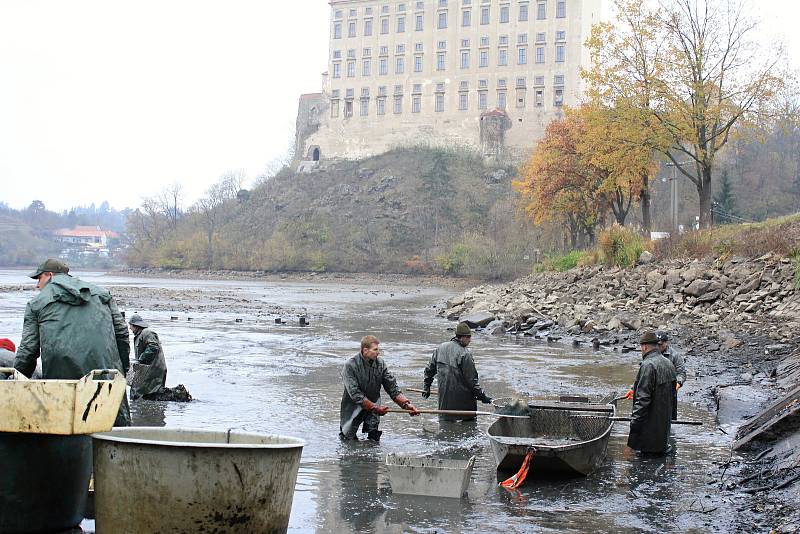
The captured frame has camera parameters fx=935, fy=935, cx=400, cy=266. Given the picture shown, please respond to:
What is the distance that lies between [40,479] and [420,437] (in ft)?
23.3

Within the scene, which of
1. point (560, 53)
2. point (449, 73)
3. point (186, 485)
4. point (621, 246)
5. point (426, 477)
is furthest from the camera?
point (449, 73)

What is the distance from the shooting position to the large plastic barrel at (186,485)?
22.8 ft

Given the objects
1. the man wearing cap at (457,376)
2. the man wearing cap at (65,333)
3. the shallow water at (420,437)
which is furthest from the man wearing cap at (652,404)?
the man wearing cap at (65,333)

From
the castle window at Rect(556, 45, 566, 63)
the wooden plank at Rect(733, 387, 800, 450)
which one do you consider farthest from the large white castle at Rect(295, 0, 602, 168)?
the wooden plank at Rect(733, 387, 800, 450)

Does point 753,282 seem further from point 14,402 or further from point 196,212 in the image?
point 196,212

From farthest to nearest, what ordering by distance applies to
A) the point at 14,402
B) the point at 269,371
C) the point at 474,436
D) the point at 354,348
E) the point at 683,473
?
the point at 354,348
the point at 269,371
the point at 474,436
the point at 683,473
the point at 14,402

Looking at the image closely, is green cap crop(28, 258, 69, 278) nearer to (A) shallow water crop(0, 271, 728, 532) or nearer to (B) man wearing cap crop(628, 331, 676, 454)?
(A) shallow water crop(0, 271, 728, 532)

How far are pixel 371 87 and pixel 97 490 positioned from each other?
114536 mm

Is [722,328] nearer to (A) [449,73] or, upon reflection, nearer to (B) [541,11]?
(B) [541,11]

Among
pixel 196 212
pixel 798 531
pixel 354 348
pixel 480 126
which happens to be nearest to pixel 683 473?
pixel 798 531

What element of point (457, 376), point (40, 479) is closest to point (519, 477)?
point (457, 376)

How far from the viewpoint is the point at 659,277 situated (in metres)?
34.6

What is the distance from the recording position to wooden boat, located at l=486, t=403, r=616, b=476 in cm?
1068

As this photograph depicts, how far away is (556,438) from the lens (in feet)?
40.2
